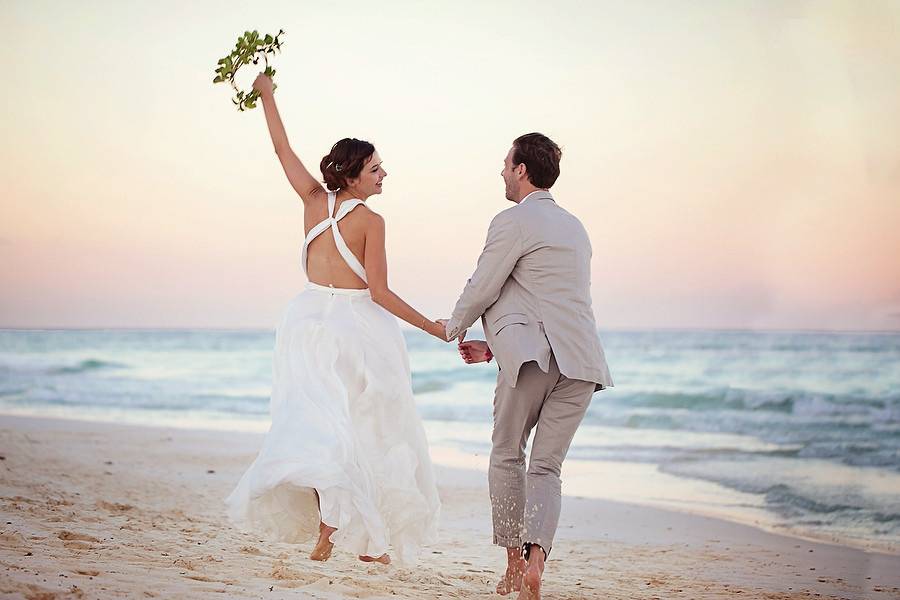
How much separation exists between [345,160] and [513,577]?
1.96 m

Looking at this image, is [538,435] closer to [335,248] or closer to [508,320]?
[508,320]

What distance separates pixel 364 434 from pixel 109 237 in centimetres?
1672

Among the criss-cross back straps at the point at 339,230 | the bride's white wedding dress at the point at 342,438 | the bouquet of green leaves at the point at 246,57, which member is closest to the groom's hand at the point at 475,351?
the bride's white wedding dress at the point at 342,438

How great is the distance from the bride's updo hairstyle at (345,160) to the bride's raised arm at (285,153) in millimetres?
119

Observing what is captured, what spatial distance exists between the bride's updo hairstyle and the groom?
2.39 feet

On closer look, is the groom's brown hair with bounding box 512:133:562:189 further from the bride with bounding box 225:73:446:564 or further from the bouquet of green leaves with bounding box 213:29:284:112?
the bouquet of green leaves with bounding box 213:29:284:112

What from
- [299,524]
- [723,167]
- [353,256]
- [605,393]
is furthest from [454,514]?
[723,167]

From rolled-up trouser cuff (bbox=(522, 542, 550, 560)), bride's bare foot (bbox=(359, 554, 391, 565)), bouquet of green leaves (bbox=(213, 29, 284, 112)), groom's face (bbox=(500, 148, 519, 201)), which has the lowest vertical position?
bride's bare foot (bbox=(359, 554, 391, 565))

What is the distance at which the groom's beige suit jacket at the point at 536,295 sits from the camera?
12.0 ft

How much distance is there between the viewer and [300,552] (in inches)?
181

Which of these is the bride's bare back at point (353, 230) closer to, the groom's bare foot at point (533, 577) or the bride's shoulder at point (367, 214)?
the bride's shoulder at point (367, 214)

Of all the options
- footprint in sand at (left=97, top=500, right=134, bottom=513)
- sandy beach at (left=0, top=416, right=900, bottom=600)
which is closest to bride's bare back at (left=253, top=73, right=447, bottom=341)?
sandy beach at (left=0, top=416, right=900, bottom=600)

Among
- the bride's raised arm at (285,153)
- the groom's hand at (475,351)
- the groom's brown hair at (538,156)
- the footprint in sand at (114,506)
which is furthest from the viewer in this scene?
the footprint in sand at (114,506)

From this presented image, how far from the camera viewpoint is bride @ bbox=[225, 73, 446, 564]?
3963mm
